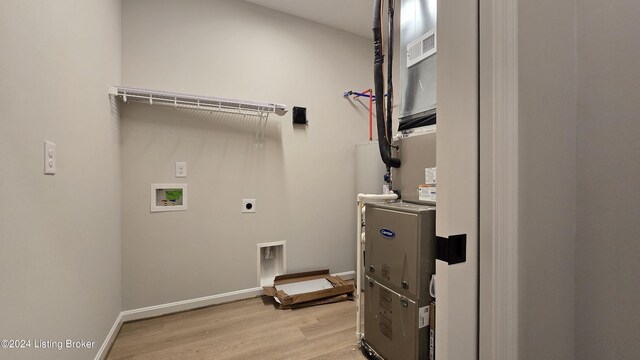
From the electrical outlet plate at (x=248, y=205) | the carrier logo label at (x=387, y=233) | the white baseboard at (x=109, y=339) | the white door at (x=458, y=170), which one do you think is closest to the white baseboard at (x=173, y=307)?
the white baseboard at (x=109, y=339)

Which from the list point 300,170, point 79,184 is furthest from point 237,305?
point 79,184

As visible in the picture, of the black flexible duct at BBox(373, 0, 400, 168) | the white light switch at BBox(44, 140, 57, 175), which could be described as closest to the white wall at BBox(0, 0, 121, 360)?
the white light switch at BBox(44, 140, 57, 175)

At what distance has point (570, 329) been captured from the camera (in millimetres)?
814

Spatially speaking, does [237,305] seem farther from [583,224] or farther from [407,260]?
[583,224]

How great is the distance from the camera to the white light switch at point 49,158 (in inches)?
37.3

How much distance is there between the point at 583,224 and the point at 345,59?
2602mm

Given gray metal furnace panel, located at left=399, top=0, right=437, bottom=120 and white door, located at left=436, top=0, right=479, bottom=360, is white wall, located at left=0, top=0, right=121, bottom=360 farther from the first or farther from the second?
gray metal furnace panel, located at left=399, top=0, right=437, bottom=120

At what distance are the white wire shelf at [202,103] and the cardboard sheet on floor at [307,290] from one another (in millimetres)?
1342

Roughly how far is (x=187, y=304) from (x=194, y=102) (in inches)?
66.0

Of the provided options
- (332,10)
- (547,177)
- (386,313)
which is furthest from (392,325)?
(332,10)

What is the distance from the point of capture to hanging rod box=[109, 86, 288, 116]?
5.84 feet

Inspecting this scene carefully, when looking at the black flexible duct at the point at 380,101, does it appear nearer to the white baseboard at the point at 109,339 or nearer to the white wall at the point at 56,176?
the white wall at the point at 56,176

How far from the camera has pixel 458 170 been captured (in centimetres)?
64

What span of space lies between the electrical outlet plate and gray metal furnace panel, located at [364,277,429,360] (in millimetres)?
1285
